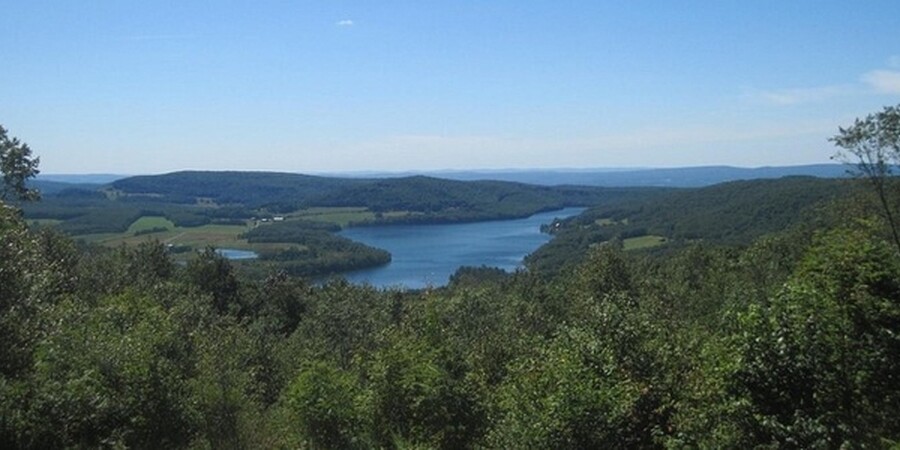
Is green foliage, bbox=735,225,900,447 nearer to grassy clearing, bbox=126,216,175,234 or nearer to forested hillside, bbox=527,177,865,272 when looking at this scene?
forested hillside, bbox=527,177,865,272

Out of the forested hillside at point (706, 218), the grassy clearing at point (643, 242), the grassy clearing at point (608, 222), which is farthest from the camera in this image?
the grassy clearing at point (608, 222)

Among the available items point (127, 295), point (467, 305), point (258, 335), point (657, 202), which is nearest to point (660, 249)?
point (657, 202)

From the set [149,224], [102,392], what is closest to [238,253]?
[149,224]

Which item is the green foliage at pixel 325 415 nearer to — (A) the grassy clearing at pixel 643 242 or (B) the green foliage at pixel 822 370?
(B) the green foliage at pixel 822 370

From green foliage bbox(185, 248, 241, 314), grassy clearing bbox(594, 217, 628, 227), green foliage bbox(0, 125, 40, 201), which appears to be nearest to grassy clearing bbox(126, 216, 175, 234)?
grassy clearing bbox(594, 217, 628, 227)

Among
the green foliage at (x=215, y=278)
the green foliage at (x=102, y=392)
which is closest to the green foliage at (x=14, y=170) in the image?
the green foliage at (x=102, y=392)

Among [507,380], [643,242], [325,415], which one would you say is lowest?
[643,242]

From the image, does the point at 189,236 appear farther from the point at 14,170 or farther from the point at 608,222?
the point at 14,170

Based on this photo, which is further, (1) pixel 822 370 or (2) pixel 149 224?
(2) pixel 149 224
